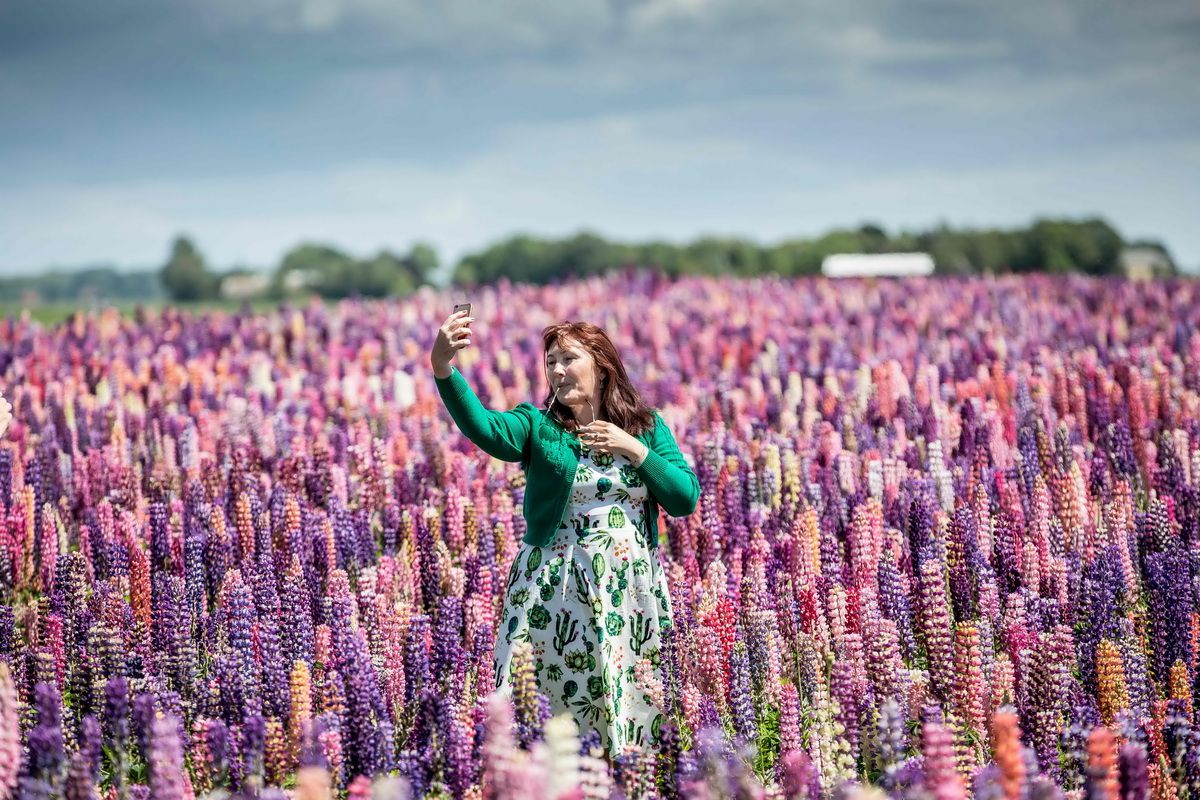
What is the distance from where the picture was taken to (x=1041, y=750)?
17.8ft

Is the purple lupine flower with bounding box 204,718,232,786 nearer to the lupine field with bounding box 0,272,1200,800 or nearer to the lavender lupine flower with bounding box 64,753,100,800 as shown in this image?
the lupine field with bounding box 0,272,1200,800

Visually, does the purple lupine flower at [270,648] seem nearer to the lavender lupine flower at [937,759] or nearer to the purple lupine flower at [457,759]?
the purple lupine flower at [457,759]

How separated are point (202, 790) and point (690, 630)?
2.20m

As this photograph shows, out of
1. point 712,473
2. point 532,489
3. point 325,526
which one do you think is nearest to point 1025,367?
point 712,473

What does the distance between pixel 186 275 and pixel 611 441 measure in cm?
8570

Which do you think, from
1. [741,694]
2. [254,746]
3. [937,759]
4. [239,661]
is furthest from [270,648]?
[937,759]

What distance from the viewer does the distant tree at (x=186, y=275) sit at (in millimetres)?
81625

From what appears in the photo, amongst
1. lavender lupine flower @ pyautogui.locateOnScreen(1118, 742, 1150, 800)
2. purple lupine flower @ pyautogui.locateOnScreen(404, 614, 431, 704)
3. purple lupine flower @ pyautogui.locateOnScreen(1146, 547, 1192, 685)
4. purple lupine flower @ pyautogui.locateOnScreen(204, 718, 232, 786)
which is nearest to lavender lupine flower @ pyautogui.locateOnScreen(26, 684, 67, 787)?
purple lupine flower @ pyautogui.locateOnScreen(204, 718, 232, 786)

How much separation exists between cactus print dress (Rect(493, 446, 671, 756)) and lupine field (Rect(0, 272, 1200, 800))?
0.13 meters

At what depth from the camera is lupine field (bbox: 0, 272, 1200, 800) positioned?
486 centimetres

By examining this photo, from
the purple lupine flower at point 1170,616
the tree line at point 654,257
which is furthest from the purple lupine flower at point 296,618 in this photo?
the tree line at point 654,257

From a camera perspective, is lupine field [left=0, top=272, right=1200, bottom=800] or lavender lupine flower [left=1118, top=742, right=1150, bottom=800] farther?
lupine field [left=0, top=272, right=1200, bottom=800]

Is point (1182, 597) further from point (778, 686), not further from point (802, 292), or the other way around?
point (802, 292)

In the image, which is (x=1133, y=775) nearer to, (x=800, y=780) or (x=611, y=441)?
(x=800, y=780)
